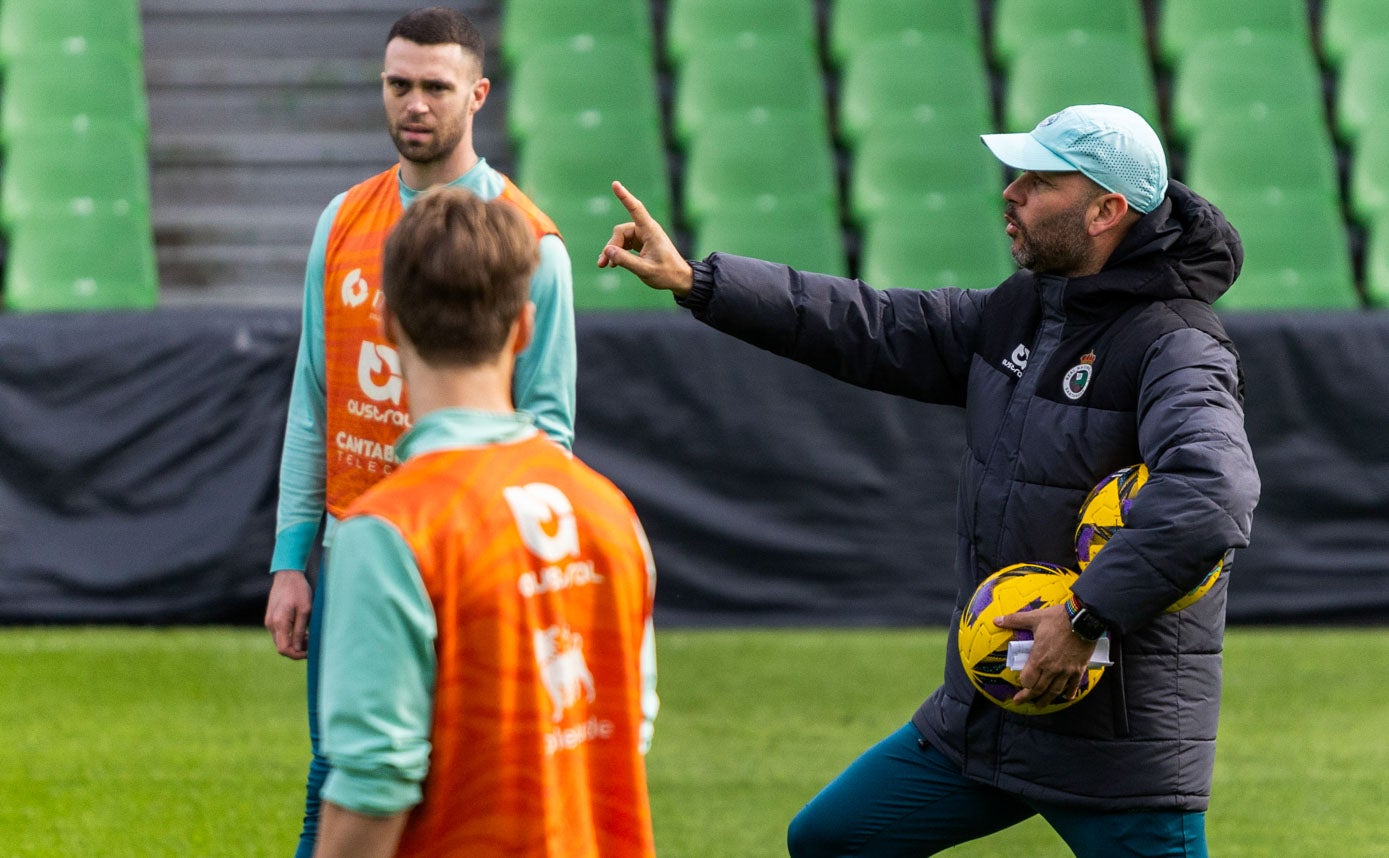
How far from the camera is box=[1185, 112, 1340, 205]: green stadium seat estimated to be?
34.1 ft

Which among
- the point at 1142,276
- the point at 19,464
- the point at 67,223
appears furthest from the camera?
the point at 67,223

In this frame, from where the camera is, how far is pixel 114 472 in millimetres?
7391

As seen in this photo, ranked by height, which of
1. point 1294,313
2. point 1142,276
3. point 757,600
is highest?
point 1142,276

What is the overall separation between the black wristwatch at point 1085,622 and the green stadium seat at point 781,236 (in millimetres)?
6948

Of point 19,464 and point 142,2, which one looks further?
point 142,2

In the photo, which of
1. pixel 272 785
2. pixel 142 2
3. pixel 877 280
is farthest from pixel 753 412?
pixel 142 2

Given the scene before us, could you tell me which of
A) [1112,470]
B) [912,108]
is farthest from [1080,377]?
[912,108]

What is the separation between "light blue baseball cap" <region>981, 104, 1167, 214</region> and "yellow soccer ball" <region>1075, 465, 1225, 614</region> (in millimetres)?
536

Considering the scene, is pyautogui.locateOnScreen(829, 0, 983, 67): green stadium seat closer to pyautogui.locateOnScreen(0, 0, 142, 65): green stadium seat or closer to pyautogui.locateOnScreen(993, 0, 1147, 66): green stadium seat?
pyautogui.locateOnScreen(993, 0, 1147, 66): green stadium seat

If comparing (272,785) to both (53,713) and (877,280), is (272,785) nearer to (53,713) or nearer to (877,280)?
(53,713)

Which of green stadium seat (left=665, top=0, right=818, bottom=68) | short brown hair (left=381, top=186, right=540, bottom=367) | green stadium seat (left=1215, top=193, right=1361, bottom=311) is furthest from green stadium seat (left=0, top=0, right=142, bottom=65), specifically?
short brown hair (left=381, top=186, right=540, bottom=367)

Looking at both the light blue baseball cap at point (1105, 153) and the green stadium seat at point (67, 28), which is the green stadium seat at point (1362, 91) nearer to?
the green stadium seat at point (67, 28)

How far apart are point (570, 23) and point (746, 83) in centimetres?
126

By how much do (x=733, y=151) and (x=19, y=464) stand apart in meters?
4.81
